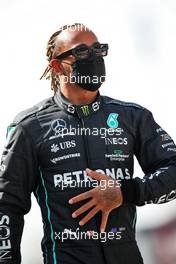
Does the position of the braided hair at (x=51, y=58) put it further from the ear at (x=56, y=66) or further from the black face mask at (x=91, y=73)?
the black face mask at (x=91, y=73)

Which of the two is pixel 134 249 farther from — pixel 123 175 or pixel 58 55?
pixel 58 55

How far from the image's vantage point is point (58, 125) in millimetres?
3199

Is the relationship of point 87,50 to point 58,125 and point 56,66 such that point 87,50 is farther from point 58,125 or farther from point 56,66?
point 58,125

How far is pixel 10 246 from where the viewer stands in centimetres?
306

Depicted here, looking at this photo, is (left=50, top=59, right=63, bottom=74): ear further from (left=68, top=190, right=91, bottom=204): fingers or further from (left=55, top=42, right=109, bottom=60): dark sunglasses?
(left=68, top=190, right=91, bottom=204): fingers

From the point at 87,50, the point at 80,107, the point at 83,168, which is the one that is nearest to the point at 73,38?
the point at 87,50

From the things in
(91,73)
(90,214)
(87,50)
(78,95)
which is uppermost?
(87,50)

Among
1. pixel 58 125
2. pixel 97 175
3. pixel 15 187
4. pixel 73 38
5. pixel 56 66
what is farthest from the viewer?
pixel 56 66

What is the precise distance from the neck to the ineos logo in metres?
0.14

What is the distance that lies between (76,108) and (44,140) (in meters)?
0.24

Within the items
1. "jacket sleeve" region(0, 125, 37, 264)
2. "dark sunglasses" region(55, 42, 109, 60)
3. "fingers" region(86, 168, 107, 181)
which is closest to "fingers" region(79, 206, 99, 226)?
"fingers" region(86, 168, 107, 181)

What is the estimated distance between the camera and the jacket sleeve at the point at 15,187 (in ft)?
10.0

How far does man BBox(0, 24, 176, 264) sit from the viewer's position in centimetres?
301

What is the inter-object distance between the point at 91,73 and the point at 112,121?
0.87ft
